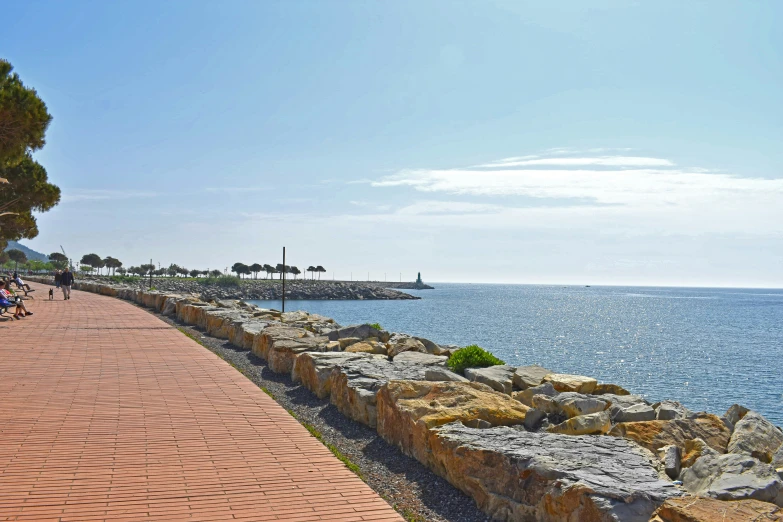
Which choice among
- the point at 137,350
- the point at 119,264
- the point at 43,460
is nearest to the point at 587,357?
the point at 137,350

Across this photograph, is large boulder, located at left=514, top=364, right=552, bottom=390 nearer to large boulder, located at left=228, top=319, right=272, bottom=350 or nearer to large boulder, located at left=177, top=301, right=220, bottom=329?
large boulder, located at left=228, top=319, right=272, bottom=350

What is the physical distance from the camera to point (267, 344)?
1150 cm

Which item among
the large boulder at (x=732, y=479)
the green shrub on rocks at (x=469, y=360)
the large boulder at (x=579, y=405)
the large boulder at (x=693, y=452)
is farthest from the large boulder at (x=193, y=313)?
the large boulder at (x=732, y=479)

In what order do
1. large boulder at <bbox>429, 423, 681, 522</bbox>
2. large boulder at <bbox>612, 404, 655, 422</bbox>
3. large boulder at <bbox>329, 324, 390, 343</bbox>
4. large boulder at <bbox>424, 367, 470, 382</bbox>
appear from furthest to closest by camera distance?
large boulder at <bbox>329, 324, 390, 343</bbox>
large boulder at <bbox>424, 367, 470, 382</bbox>
large boulder at <bbox>612, 404, 655, 422</bbox>
large boulder at <bbox>429, 423, 681, 522</bbox>

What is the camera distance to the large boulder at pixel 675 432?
216 inches

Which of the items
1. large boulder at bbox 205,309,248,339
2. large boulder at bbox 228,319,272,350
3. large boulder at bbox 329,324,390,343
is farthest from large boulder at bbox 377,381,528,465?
large boulder at bbox 205,309,248,339

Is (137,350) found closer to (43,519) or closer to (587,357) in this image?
(43,519)

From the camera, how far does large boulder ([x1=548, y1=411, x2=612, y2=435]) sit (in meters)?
5.78

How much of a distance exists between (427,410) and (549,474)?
6.29ft

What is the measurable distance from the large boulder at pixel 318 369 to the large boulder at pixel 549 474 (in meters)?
3.30

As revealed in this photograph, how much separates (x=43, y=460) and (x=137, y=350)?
7.04 meters

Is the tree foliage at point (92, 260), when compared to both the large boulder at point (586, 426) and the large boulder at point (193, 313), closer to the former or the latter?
the large boulder at point (193, 313)

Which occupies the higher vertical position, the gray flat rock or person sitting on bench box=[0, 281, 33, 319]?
person sitting on bench box=[0, 281, 33, 319]

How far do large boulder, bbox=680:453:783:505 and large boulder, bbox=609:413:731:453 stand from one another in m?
0.94
